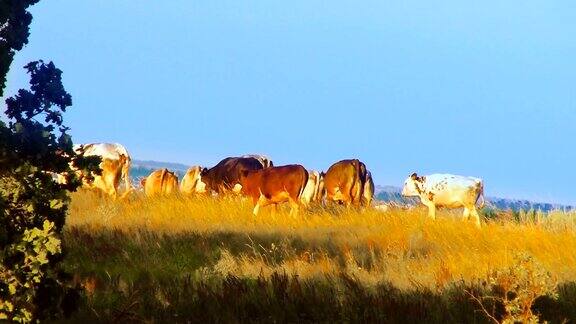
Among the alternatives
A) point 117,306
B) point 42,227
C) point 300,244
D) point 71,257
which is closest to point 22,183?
point 42,227

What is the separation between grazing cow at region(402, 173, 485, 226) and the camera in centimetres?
2308

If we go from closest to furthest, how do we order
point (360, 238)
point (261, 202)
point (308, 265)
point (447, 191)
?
point (308, 265), point (360, 238), point (261, 202), point (447, 191)

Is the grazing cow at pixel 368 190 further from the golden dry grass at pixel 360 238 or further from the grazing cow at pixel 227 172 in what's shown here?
the grazing cow at pixel 227 172

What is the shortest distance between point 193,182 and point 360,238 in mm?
15357

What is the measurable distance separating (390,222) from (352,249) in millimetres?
3431

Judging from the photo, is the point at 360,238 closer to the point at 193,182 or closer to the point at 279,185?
the point at 279,185

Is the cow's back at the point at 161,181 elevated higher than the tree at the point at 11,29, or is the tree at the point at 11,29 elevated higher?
the tree at the point at 11,29

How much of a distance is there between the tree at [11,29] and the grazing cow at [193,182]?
22.9 meters

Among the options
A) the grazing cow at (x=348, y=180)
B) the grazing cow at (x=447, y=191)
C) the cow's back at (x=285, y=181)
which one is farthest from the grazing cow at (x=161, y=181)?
the grazing cow at (x=447, y=191)

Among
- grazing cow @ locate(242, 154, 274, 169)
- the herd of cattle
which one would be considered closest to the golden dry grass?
the herd of cattle

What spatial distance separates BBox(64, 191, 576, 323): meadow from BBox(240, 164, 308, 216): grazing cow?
0.59m

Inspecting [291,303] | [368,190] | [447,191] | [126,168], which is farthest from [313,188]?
[291,303]

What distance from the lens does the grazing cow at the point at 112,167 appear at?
89.4 ft

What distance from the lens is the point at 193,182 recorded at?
102 ft
